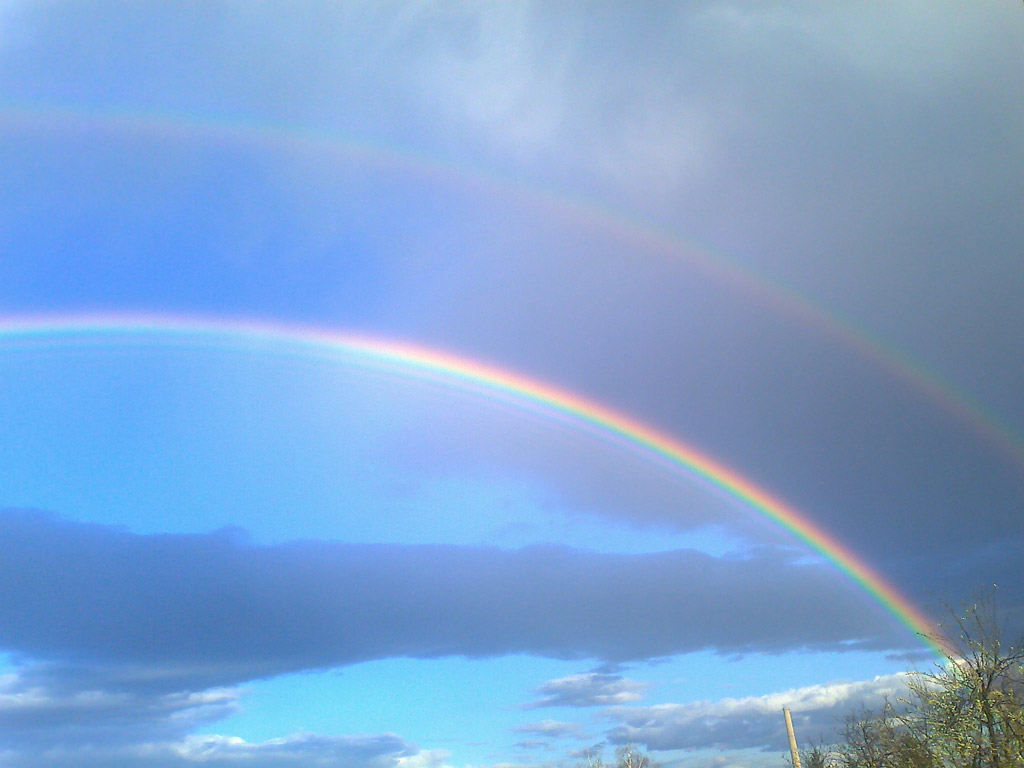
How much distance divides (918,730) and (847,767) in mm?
8737

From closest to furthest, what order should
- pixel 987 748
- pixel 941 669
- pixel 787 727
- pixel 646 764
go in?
pixel 987 748, pixel 941 669, pixel 787 727, pixel 646 764

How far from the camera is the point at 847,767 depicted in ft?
114

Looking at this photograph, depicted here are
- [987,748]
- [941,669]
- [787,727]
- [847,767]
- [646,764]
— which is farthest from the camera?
[646,764]

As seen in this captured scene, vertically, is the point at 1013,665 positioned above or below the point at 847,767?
above

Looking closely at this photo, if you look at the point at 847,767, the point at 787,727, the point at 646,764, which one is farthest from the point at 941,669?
the point at 646,764

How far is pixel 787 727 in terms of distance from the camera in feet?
138

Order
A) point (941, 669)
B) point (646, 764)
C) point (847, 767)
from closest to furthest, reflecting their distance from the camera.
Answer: point (941, 669) < point (847, 767) < point (646, 764)

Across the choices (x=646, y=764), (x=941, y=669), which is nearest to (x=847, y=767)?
(x=941, y=669)

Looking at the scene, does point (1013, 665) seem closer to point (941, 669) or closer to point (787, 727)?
point (941, 669)

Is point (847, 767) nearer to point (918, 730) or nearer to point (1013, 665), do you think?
point (918, 730)

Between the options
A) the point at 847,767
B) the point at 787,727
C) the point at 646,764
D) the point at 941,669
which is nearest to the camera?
the point at 941,669

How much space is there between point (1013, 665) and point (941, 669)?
2.12 m

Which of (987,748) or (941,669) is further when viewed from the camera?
(941,669)

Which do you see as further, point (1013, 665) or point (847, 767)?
point (847, 767)
